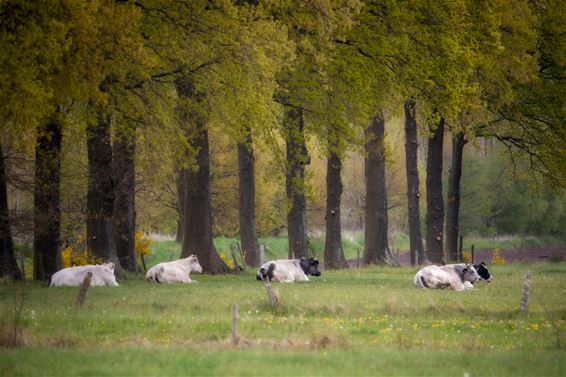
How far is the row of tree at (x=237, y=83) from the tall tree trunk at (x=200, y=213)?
51 millimetres

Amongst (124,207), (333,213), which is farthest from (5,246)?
(333,213)

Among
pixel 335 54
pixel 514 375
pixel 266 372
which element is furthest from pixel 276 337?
pixel 335 54

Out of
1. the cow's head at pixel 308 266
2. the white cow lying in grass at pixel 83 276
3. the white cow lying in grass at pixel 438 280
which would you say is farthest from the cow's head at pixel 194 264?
the white cow lying in grass at pixel 438 280

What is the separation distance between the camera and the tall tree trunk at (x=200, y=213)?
3644 centimetres

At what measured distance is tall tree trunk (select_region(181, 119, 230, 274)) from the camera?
3644 centimetres

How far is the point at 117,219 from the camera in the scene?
119 feet

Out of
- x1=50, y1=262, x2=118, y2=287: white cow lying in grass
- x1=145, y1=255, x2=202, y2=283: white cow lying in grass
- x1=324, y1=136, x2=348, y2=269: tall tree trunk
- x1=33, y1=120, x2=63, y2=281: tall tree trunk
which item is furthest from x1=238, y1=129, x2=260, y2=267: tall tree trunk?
x1=50, y1=262, x2=118, y2=287: white cow lying in grass

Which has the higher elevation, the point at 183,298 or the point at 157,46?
the point at 157,46

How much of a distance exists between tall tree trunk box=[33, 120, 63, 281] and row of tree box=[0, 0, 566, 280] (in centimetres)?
5

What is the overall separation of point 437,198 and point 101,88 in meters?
18.5

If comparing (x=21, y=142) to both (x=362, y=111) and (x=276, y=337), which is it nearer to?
(x=276, y=337)

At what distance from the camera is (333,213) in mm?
42750

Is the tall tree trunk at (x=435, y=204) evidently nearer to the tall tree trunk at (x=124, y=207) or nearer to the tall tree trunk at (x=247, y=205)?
the tall tree trunk at (x=247, y=205)

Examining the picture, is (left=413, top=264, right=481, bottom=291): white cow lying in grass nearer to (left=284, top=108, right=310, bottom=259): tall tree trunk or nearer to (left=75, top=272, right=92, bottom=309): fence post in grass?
(left=284, top=108, right=310, bottom=259): tall tree trunk
